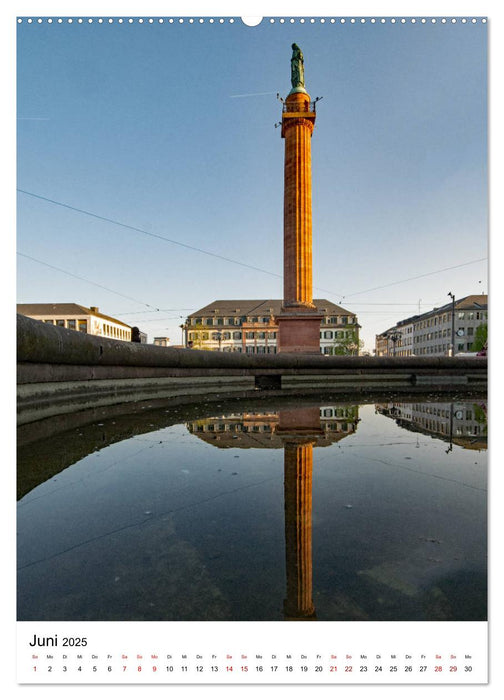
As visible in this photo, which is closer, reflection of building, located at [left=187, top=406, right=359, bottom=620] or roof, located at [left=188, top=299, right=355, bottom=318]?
reflection of building, located at [left=187, top=406, right=359, bottom=620]

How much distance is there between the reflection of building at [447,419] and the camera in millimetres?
2998

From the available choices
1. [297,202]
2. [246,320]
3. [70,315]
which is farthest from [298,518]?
[70,315]

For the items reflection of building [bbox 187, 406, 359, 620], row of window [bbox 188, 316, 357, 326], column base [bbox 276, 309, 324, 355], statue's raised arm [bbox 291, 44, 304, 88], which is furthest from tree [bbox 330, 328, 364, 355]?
reflection of building [bbox 187, 406, 359, 620]

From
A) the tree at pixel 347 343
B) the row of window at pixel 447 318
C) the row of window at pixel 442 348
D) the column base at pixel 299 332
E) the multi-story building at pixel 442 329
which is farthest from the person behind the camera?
the tree at pixel 347 343

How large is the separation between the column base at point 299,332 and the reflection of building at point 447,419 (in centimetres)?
743

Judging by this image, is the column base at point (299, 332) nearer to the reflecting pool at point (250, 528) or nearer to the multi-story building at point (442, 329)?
the reflecting pool at point (250, 528)

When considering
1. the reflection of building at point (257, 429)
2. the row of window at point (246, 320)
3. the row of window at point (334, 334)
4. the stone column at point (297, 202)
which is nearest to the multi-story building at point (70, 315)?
the row of window at point (246, 320)

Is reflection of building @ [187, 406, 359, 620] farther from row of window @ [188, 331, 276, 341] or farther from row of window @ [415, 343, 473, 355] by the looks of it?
row of window @ [415, 343, 473, 355]

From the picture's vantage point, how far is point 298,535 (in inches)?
52.4

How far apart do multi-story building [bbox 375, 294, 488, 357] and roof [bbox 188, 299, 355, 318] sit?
1345 cm

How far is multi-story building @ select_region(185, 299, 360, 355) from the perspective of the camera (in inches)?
2530

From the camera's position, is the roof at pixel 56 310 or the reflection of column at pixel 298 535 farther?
the roof at pixel 56 310
